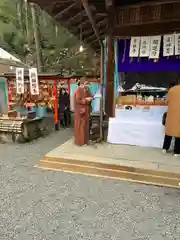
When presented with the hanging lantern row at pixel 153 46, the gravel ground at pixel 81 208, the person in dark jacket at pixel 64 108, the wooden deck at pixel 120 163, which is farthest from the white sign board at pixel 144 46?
the person in dark jacket at pixel 64 108

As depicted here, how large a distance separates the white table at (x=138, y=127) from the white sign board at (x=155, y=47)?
1.36 meters

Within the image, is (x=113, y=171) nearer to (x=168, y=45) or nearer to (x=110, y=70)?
(x=110, y=70)

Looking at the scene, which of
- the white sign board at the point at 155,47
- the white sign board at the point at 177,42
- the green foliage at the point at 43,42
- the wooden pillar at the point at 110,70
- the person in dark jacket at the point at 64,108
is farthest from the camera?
the green foliage at the point at 43,42

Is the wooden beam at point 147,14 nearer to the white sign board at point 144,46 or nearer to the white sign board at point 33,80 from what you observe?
the white sign board at point 144,46

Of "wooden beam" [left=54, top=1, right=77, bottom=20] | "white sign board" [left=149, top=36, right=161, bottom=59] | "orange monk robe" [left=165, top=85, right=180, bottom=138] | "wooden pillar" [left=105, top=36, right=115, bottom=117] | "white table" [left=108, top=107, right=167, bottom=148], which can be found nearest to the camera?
"orange monk robe" [left=165, top=85, right=180, bottom=138]

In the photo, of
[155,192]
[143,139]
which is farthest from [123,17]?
[155,192]

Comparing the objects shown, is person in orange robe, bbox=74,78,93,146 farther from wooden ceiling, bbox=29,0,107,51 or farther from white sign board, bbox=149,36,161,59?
wooden ceiling, bbox=29,0,107,51

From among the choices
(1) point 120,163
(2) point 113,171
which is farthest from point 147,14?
(2) point 113,171

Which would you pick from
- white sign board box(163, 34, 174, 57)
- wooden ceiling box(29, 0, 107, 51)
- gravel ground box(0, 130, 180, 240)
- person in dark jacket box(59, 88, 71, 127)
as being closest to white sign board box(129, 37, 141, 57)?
white sign board box(163, 34, 174, 57)

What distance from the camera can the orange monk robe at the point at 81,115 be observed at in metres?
6.30

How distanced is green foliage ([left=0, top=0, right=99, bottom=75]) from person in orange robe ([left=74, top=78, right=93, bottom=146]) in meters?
11.3

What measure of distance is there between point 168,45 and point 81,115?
9.30 ft

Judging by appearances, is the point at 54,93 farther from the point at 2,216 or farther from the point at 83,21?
the point at 2,216

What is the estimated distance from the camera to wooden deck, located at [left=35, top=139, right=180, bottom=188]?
4.70 metres
